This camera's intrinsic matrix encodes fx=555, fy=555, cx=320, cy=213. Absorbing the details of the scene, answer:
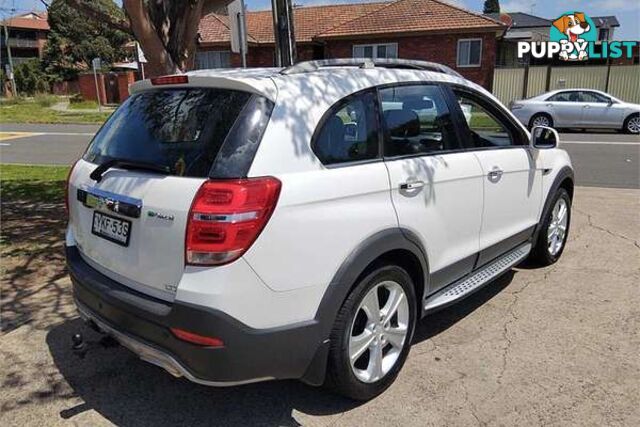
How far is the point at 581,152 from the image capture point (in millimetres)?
13016

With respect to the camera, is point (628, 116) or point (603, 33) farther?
point (603, 33)

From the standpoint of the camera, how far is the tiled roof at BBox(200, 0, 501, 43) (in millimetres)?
27375

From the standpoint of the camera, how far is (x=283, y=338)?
2.52m

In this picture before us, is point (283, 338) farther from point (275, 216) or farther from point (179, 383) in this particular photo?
point (179, 383)

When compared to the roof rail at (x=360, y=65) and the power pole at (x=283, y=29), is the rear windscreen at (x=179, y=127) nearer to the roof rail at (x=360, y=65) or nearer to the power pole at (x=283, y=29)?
the roof rail at (x=360, y=65)

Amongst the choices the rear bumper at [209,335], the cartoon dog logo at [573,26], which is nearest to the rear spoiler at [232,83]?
the rear bumper at [209,335]

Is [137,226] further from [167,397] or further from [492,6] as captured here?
[492,6]

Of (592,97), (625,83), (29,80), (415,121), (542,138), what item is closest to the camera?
(415,121)

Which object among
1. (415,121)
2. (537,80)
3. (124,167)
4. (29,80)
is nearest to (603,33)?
(537,80)

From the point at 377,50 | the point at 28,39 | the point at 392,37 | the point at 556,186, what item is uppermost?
the point at 28,39

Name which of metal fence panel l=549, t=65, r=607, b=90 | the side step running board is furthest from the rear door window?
metal fence panel l=549, t=65, r=607, b=90

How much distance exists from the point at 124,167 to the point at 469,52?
1063 inches

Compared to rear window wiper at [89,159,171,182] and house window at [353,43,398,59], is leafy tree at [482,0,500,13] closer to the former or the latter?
house window at [353,43,398,59]

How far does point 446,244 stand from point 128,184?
6.18 feet
